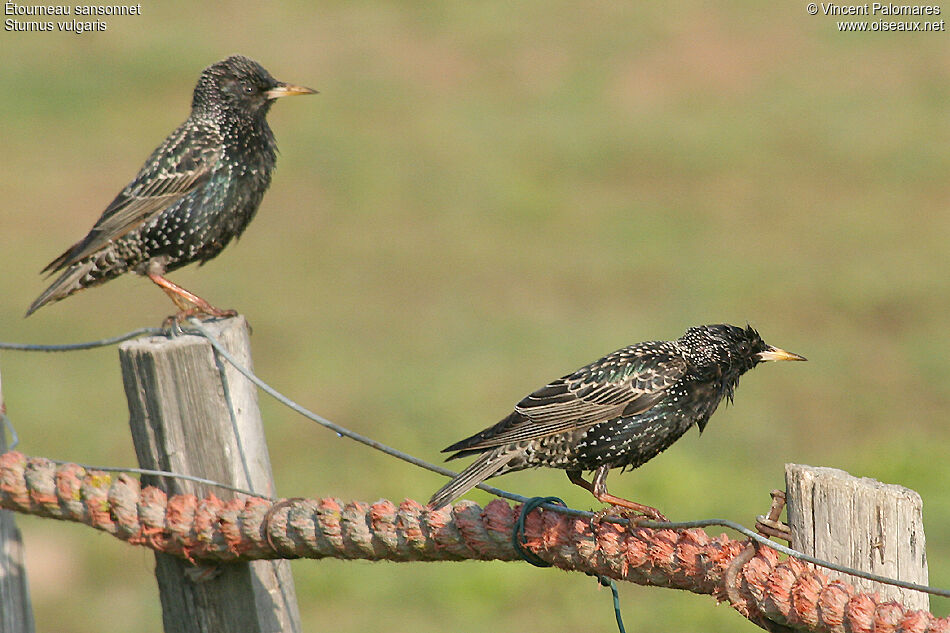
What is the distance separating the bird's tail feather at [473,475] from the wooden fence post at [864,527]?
1.03 meters

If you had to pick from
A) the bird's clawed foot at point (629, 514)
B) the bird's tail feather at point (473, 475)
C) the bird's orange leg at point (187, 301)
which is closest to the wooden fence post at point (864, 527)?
the bird's clawed foot at point (629, 514)

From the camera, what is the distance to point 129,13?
17156 mm

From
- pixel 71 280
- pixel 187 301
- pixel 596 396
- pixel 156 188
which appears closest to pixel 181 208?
pixel 156 188

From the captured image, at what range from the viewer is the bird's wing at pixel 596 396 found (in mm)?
3740

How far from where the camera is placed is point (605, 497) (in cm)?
358

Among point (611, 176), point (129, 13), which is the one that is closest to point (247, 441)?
point (611, 176)

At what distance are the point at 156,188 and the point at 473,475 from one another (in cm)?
222

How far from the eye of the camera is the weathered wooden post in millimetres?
3930

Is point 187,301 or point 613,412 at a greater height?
point 187,301

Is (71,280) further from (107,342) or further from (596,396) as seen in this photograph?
(596,396)

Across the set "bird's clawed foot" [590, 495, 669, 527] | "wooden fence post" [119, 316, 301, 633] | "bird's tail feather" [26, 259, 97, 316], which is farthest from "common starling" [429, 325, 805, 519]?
"bird's tail feather" [26, 259, 97, 316]

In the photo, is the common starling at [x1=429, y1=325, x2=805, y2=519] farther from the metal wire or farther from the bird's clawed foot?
the metal wire

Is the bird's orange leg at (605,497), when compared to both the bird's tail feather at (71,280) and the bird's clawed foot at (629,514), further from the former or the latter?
the bird's tail feather at (71,280)

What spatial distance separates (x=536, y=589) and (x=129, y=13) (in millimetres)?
12608
